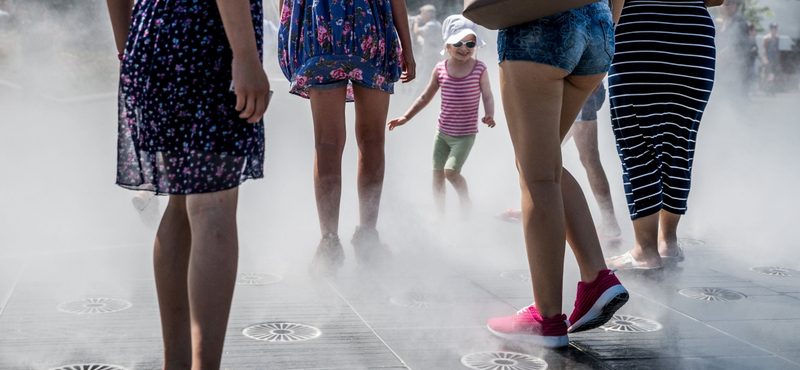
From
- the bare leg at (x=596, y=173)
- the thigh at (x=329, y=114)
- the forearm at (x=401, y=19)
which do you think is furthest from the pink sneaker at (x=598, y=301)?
the bare leg at (x=596, y=173)

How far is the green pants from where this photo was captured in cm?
470

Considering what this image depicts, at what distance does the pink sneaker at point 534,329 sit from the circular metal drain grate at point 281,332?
22.8 inches

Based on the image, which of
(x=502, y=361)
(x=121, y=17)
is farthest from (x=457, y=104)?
(x=121, y=17)

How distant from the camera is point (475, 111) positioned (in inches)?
189

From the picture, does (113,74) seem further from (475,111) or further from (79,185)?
(475,111)

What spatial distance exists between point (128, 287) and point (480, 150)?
4412 millimetres

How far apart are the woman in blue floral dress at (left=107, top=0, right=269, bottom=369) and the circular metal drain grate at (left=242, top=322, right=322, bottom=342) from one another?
0.64m

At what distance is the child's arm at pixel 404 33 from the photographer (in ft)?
10.7

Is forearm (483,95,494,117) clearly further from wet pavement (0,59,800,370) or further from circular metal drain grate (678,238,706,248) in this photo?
circular metal drain grate (678,238,706,248)

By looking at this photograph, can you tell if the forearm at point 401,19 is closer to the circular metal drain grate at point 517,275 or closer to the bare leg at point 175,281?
the circular metal drain grate at point 517,275

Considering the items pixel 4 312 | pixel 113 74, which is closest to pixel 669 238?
pixel 4 312

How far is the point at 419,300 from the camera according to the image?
9.23 ft

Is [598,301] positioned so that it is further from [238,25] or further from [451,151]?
[451,151]

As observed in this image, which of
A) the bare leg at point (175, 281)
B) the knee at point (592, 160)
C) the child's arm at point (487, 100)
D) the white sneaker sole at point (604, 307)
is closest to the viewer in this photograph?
the bare leg at point (175, 281)
